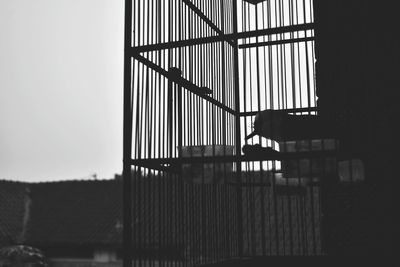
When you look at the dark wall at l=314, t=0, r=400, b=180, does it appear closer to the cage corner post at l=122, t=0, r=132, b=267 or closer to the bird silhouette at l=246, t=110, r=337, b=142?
the bird silhouette at l=246, t=110, r=337, b=142

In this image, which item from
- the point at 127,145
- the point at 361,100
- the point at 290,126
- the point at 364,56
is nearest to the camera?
the point at 290,126

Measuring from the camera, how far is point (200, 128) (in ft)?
12.7

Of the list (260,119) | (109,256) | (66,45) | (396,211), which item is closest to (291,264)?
(396,211)

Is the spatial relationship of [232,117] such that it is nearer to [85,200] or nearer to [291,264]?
[291,264]

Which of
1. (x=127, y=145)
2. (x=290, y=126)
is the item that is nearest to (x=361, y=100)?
(x=290, y=126)

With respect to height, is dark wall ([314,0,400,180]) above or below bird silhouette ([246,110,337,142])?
above

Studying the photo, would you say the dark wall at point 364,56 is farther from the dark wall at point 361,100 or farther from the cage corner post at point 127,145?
the cage corner post at point 127,145

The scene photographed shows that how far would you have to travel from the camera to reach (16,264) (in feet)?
48.4

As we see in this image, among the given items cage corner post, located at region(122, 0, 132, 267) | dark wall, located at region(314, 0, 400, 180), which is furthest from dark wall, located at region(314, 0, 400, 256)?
cage corner post, located at region(122, 0, 132, 267)

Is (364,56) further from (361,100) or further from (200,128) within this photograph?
(200,128)

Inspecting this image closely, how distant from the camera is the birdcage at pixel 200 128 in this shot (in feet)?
9.85

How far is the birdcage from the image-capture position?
300 cm

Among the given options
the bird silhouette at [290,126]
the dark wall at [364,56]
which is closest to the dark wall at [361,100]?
the dark wall at [364,56]

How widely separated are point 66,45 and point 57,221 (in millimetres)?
11538
